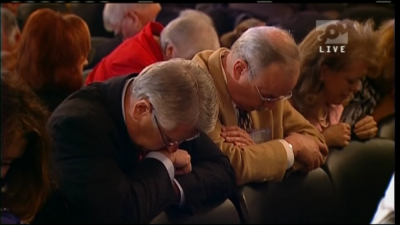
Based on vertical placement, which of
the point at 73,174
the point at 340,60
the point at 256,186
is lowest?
the point at 256,186

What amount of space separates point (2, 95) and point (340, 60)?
77 cm

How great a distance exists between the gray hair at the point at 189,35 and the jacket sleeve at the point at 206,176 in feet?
0.65

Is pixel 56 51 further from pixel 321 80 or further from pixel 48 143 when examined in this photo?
pixel 321 80

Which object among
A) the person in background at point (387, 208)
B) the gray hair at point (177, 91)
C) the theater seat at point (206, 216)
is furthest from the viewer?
the person in background at point (387, 208)

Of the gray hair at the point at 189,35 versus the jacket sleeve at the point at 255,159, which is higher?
the gray hair at the point at 189,35

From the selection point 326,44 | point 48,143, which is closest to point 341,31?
point 326,44

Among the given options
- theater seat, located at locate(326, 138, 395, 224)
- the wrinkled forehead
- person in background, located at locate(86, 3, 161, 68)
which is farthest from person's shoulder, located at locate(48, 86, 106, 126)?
theater seat, located at locate(326, 138, 395, 224)

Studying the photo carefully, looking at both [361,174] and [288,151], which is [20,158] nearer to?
[288,151]

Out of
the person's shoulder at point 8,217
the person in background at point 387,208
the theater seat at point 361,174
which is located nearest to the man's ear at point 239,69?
the theater seat at point 361,174

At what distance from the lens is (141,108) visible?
145cm

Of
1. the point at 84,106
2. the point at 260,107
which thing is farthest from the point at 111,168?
the point at 260,107

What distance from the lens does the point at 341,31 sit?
62.6 inches

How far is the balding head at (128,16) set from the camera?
5.14 feet

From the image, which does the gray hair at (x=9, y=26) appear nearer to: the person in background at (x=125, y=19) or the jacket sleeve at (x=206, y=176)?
the person in background at (x=125, y=19)
